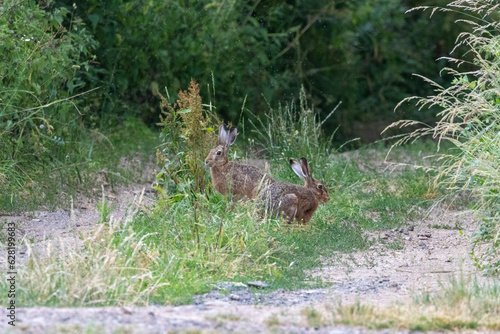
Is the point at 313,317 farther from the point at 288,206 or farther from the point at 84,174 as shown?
the point at 84,174

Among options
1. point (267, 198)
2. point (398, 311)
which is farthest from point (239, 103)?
point (398, 311)

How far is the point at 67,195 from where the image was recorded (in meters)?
8.80

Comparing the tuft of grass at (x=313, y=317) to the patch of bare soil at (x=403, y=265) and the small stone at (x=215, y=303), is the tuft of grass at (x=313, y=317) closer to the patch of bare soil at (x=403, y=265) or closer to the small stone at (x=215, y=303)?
the patch of bare soil at (x=403, y=265)

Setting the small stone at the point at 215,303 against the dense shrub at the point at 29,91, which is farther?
the dense shrub at the point at 29,91

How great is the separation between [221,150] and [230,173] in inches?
16.3

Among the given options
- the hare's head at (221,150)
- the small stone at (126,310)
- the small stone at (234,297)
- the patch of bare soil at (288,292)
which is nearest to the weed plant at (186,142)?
the hare's head at (221,150)

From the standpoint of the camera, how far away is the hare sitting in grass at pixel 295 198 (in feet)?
24.5

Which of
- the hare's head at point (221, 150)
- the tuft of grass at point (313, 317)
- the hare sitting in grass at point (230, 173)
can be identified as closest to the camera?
Result: the tuft of grass at point (313, 317)

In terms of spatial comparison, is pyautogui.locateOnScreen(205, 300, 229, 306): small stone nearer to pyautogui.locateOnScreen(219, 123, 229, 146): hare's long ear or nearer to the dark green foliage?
pyautogui.locateOnScreen(219, 123, 229, 146): hare's long ear

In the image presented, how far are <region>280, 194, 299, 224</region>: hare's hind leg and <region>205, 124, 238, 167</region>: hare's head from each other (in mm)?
886

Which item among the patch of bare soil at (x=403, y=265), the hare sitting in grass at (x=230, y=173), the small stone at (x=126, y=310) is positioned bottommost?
the patch of bare soil at (x=403, y=265)

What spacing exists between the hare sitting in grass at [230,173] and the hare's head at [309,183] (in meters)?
0.48

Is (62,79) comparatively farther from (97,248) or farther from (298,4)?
(298,4)

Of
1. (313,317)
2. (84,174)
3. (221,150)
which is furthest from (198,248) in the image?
(84,174)
